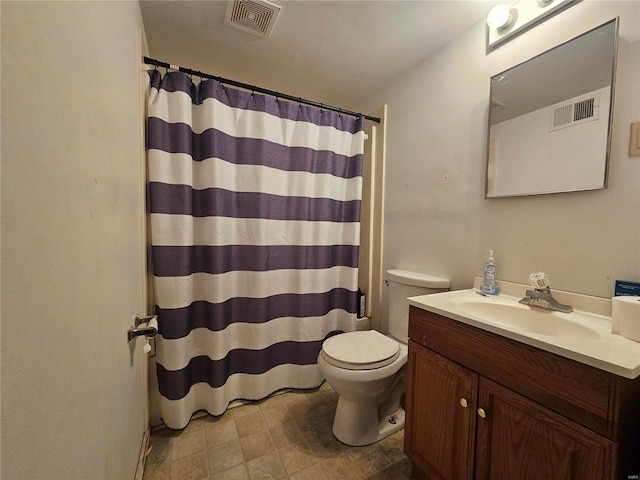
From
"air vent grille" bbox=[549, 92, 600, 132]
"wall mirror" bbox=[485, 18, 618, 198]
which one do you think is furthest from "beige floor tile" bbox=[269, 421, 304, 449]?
"air vent grille" bbox=[549, 92, 600, 132]

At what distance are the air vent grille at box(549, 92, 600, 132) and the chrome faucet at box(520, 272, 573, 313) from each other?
609mm

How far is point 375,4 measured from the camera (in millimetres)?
1183

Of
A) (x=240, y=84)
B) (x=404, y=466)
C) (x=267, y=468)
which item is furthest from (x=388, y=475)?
(x=240, y=84)

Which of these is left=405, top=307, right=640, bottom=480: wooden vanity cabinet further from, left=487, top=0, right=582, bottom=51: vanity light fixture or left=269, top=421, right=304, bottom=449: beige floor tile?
left=487, top=0, right=582, bottom=51: vanity light fixture

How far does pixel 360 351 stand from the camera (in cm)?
129

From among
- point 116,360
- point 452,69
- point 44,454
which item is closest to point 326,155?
point 452,69

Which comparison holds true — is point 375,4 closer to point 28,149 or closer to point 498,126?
point 498,126

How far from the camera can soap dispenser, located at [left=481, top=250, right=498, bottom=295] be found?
1.17 m

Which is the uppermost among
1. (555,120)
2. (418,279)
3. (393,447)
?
(555,120)

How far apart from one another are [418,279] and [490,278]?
0.36 m

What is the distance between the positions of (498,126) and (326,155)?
0.97 metres

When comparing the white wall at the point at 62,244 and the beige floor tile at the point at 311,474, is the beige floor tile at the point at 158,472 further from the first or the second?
the beige floor tile at the point at 311,474

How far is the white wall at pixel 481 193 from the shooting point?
86cm

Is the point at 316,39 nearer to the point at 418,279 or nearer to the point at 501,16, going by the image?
the point at 501,16
